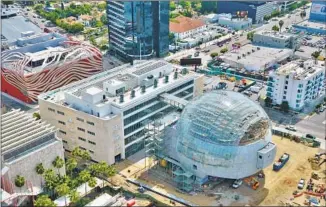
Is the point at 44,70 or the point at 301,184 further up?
the point at 44,70

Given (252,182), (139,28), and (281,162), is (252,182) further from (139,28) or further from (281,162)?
(139,28)

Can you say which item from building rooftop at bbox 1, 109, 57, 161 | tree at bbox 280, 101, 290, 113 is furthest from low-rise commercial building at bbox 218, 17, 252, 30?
building rooftop at bbox 1, 109, 57, 161

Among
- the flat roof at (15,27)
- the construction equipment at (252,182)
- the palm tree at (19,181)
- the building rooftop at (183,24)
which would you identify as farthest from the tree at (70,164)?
the building rooftop at (183,24)

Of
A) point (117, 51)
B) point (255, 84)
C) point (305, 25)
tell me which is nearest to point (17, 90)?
point (117, 51)

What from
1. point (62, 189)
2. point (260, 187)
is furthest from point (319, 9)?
point (62, 189)

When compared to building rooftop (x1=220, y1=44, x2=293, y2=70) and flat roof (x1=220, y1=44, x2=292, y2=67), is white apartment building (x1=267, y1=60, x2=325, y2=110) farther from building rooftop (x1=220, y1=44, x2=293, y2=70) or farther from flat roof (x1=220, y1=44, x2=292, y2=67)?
flat roof (x1=220, y1=44, x2=292, y2=67)

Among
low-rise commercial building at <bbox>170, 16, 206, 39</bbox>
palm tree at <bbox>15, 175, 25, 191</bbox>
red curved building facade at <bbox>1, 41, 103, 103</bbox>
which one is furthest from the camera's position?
low-rise commercial building at <bbox>170, 16, 206, 39</bbox>
